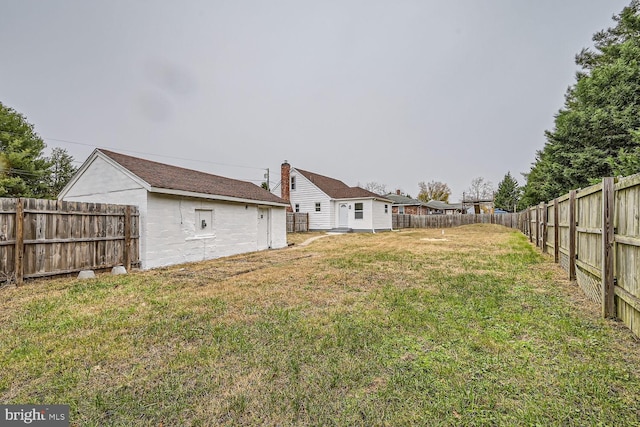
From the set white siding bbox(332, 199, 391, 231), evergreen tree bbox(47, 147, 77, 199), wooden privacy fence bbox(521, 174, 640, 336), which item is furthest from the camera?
evergreen tree bbox(47, 147, 77, 199)

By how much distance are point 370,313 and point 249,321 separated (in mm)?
1750

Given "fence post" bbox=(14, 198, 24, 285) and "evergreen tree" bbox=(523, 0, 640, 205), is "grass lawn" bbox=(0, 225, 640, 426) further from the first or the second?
"evergreen tree" bbox=(523, 0, 640, 205)

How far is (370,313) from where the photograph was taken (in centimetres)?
419

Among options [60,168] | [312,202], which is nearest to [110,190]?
[312,202]

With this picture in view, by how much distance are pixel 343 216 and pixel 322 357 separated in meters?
22.0

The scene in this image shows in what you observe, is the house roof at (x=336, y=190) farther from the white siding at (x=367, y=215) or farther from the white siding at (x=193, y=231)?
the white siding at (x=193, y=231)

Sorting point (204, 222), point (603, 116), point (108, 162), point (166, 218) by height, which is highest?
point (603, 116)

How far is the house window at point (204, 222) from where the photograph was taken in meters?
10.1

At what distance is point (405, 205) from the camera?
A: 4203cm

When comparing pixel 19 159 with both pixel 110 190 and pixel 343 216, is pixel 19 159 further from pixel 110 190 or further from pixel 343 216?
pixel 343 216

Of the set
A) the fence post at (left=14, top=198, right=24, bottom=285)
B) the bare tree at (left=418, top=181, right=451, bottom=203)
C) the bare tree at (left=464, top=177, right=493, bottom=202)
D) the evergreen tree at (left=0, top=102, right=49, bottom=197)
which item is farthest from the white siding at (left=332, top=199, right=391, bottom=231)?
the bare tree at (left=464, top=177, right=493, bottom=202)

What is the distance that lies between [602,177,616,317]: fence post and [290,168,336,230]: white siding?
20849mm

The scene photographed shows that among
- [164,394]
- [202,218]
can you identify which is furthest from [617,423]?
[202,218]

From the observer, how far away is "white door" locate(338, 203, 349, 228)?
80.7ft
